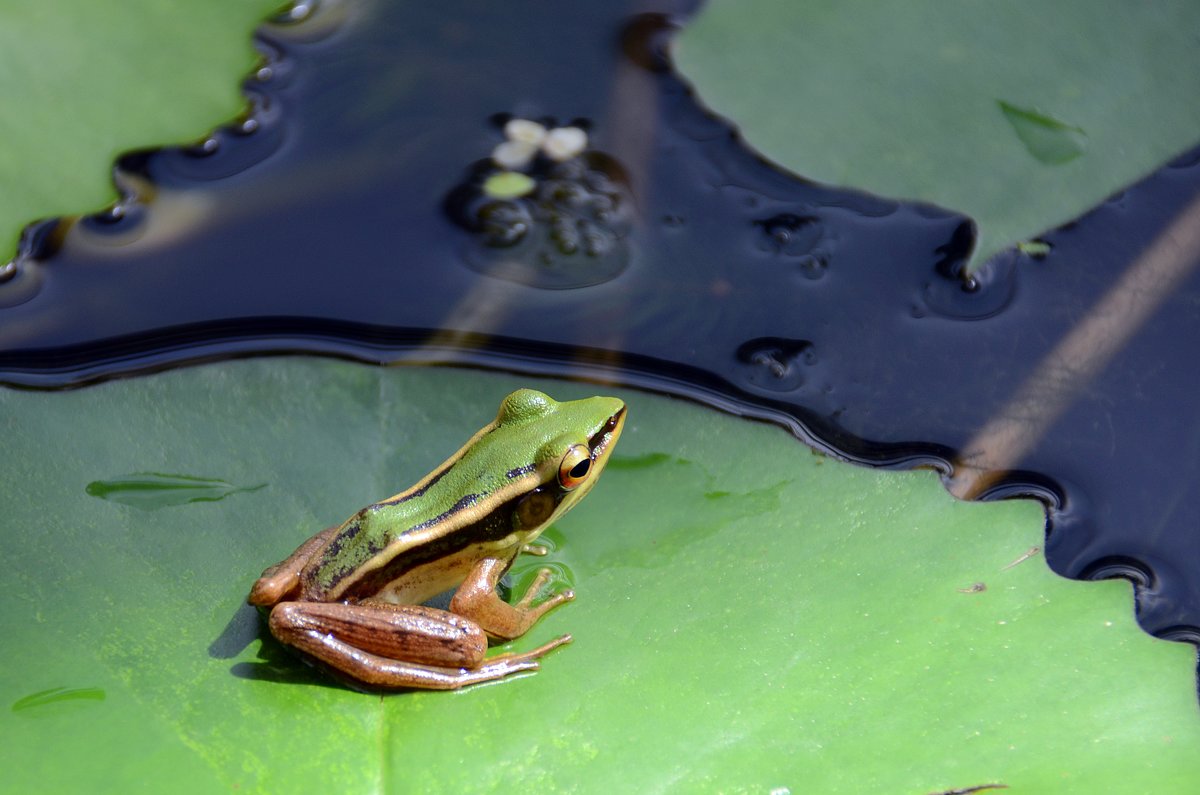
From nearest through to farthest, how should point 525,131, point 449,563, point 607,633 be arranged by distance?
point 607,633
point 449,563
point 525,131

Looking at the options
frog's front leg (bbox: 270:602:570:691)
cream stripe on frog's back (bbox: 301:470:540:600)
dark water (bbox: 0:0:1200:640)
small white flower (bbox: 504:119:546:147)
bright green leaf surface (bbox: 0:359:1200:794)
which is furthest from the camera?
small white flower (bbox: 504:119:546:147)

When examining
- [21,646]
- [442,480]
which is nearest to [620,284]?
[442,480]

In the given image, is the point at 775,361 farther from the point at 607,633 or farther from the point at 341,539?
the point at 341,539

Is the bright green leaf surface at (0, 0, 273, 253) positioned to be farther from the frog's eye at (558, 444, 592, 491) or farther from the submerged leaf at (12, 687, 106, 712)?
the frog's eye at (558, 444, 592, 491)

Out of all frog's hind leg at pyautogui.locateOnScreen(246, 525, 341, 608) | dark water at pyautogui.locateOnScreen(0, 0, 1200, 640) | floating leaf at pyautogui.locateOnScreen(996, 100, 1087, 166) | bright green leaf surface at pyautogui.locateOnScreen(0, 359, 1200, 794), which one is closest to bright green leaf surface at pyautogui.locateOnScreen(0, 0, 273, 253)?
dark water at pyautogui.locateOnScreen(0, 0, 1200, 640)

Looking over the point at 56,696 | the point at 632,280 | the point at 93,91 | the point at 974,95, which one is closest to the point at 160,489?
the point at 56,696
